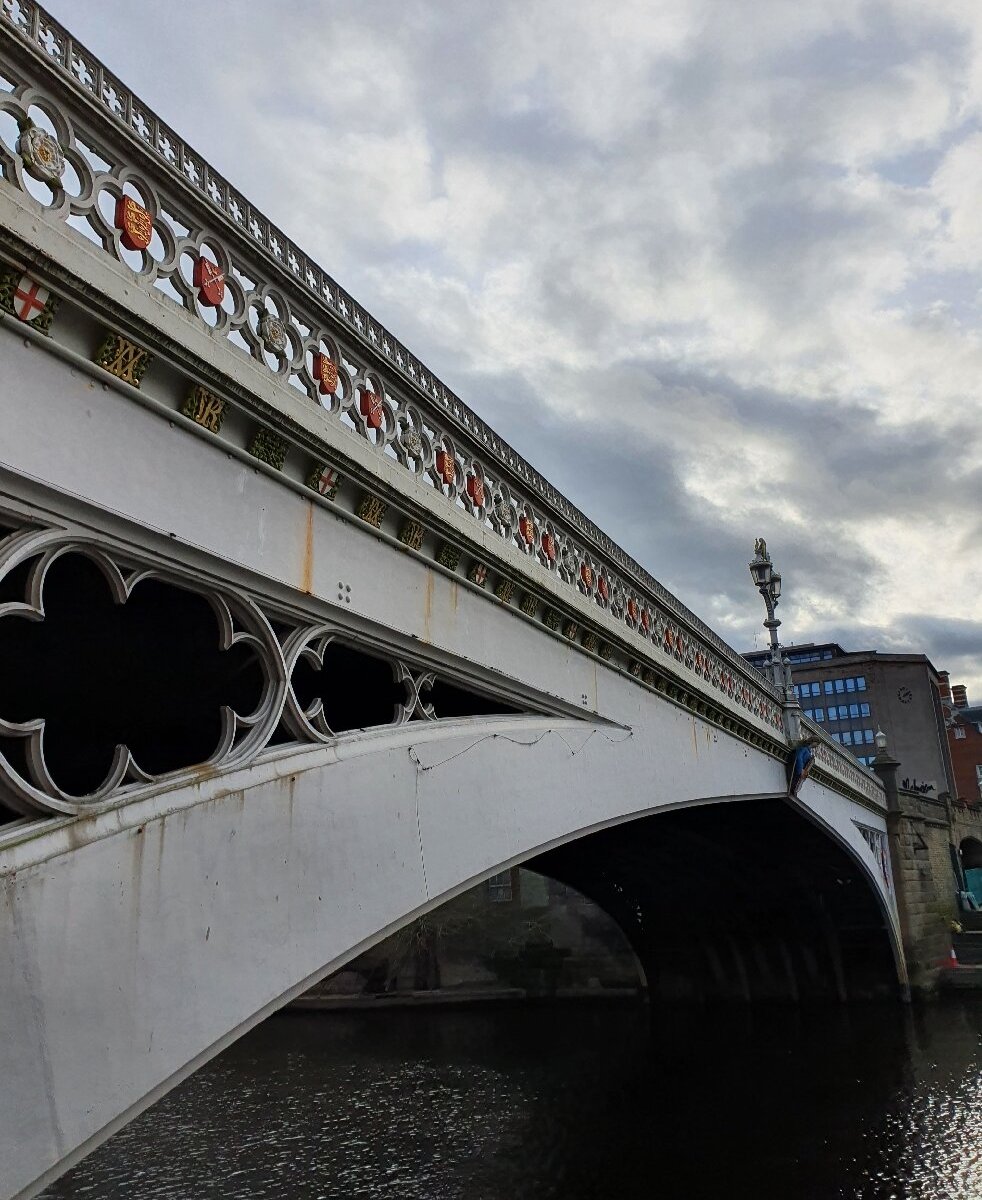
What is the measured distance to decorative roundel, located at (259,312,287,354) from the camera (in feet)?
16.2

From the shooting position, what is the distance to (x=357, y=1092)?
1902cm

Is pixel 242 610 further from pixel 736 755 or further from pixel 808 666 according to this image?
pixel 808 666

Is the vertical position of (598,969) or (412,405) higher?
(412,405)

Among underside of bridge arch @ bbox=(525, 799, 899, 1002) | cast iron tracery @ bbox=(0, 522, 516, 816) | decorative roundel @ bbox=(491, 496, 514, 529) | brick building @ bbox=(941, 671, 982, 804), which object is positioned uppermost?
brick building @ bbox=(941, 671, 982, 804)

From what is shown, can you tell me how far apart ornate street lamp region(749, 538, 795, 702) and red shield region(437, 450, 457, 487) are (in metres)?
12.5

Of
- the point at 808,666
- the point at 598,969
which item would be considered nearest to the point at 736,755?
the point at 598,969

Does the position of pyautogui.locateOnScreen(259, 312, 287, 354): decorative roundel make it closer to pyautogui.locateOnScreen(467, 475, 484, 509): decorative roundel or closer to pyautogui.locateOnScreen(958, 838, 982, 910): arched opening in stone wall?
pyautogui.locateOnScreen(467, 475, 484, 509): decorative roundel

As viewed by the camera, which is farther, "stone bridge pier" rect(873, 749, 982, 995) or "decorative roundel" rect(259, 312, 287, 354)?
"stone bridge pier" rect(873, 749, 982, 995)

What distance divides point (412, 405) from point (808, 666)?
233 ft

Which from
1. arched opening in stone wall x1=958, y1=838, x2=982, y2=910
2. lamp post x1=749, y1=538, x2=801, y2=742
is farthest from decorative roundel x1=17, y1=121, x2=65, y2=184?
arched opening in stone wall x1=958, y1=838, x2=982, y2=910

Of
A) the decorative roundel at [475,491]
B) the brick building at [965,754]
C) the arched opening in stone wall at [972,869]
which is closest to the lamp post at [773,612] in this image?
the decorative roundel at [475,491]

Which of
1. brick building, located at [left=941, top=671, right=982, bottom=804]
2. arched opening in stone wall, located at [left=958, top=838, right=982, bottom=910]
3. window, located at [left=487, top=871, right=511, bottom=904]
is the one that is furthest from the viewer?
brick building, located at [left=941, top=671, right=982, bottom=804]

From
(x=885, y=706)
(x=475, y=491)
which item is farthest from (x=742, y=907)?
(x=885, y=706)

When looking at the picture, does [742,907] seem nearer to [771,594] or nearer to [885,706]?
[771,594]
